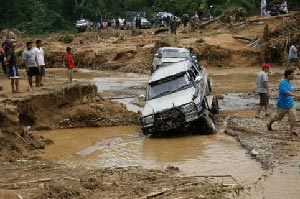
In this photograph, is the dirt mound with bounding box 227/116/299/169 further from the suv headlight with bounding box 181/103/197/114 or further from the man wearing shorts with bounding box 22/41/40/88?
the man wearing shorts with bounding box 22/41/40/88

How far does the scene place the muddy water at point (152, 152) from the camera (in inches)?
433

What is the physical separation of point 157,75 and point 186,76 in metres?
0.94

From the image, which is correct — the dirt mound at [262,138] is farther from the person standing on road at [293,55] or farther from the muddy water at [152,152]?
the person standing on road at [293,55]

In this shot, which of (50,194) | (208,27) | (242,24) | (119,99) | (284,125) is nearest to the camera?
(50,194)

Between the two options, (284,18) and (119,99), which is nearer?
(119,99)

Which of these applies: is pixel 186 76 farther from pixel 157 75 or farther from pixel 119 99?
pixel 119 99

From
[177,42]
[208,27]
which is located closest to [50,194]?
[177,42]

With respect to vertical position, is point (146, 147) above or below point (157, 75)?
below

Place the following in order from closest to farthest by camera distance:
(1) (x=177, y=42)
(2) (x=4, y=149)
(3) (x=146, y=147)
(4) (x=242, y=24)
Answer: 1. (2) (x=4, y=149)
2. (3) (x=146, y=147)
3. (1) (x=177, y=42)
4. (4) (x=242, y=24)

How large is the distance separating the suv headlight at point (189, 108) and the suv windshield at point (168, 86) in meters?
1.18

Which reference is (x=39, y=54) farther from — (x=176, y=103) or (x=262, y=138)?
(x=262, y=138)

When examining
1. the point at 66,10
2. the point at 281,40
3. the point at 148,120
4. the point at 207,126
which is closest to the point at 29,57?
the point at 148,120

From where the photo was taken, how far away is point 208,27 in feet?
133

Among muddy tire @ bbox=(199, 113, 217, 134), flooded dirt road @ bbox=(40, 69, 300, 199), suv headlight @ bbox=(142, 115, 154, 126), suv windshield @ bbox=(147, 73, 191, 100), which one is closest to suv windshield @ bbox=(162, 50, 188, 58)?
flooded dirt road @ bbox=(40, 69, 300, 199)
